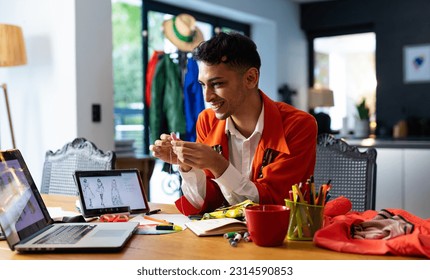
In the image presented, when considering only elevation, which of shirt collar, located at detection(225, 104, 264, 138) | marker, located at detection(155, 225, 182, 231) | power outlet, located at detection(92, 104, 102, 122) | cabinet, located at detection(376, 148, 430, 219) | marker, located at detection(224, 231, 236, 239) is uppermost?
power outlet, located at detection(92, 104, 102, 122)

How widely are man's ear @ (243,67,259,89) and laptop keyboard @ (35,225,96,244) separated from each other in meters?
0.67

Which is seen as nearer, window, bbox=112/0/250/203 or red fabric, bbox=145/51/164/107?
red fabric, bbox=145/51/164/107

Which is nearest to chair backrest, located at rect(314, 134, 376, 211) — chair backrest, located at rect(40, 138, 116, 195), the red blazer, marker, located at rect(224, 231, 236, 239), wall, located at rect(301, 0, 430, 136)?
the red blazer

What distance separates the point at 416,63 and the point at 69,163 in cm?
474

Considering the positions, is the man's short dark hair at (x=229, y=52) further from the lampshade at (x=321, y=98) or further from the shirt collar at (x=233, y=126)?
the lampshade at (x=321, y=98)

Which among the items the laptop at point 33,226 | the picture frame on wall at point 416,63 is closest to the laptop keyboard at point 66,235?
the laptop at point 33,226

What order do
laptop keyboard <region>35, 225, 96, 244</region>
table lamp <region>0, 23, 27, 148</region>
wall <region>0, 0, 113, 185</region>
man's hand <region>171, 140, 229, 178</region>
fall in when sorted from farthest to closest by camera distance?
wall <region>0, 0, 113, 185</region> < table lamp <region>0, 23, 27, 148</region> < man's hand <region>171, 140, 229, 178</region> < laptop keyboard <region>35, 225, 96, 244</region>

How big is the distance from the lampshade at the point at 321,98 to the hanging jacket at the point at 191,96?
8.17 feet

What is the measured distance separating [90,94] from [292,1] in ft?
12.5

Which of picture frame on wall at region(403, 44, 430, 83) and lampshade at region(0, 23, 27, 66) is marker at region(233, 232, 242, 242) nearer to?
lampshade at region(0, 23, 27, 66)

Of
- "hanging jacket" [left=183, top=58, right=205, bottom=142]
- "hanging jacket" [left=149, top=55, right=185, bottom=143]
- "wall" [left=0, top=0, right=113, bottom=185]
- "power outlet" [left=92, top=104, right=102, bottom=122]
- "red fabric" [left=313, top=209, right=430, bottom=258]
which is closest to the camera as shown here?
"red fabric" [left=313, top=209, right=430, bottom=258]

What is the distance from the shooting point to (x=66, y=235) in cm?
122

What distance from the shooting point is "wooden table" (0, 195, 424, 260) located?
3.51ft

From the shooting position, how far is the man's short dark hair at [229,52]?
5.14ft
